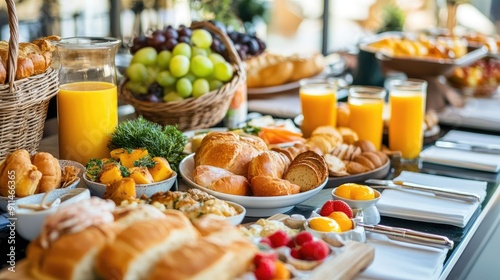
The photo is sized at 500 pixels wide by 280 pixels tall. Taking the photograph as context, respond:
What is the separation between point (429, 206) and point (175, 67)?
3.03ft

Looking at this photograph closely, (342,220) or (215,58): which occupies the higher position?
(215,58)

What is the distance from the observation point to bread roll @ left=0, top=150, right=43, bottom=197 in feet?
4.75

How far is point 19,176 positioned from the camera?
57.0 inches

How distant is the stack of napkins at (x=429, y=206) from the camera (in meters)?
1.66

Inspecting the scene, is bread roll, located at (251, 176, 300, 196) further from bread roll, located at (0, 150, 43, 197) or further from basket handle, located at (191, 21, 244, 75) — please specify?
basket handle, located at (191, 21, 244, 75)

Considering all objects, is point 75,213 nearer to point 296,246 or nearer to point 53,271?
point 53,271

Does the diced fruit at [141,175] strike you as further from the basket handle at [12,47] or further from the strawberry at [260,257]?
the strawberry at [260,257]

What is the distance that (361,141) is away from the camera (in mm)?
2092

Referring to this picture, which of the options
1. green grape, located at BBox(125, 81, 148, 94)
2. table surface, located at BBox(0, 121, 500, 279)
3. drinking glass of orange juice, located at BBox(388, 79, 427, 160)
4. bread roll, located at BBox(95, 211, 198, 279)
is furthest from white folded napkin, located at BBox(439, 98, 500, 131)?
bread roll, located at BBox(95, 211, 198, 279)

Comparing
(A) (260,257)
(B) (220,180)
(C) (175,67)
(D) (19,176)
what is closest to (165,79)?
(C) (175,67)

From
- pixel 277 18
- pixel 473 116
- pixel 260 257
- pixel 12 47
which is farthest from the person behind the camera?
pixel 277 18

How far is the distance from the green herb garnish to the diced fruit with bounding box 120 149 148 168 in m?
0.08

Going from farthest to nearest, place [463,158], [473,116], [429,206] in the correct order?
[473,116]
[463,158]
[429,206]

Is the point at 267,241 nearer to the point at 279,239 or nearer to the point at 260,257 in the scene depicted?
the point at 279,239
